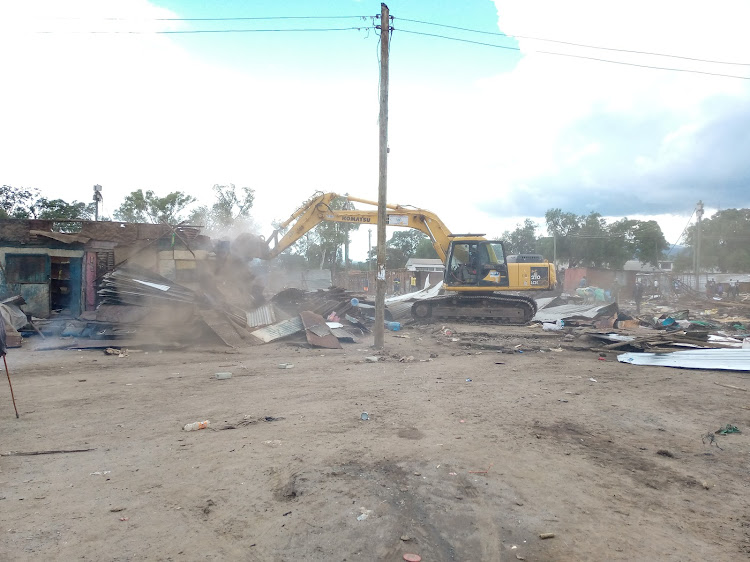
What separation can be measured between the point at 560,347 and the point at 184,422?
874cm

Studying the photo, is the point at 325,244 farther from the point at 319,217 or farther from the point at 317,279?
the point at 319,217

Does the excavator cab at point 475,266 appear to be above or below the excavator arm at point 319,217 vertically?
below

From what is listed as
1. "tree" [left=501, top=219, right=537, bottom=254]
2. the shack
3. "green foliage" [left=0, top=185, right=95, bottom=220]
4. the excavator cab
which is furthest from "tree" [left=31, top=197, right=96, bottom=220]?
"tree" [left=501, top=219, right=537, bottom=254]

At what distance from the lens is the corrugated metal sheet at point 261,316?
12887mm

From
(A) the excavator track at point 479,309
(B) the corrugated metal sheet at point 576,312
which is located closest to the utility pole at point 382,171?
(A) the excavator track at point 479,309

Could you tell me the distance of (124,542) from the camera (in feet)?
9.80

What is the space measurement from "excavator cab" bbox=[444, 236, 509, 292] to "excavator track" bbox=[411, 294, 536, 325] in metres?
0.49

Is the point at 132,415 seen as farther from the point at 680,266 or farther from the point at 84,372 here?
the point at 680,266

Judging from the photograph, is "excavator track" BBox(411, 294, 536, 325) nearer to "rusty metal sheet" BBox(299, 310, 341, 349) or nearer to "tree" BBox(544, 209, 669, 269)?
"rusty metal sheet" BBox(299, 310, 341, 349)

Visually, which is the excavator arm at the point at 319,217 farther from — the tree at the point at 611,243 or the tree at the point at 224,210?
the tree at the point at 611,243

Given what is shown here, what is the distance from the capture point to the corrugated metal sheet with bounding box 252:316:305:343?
11914mm

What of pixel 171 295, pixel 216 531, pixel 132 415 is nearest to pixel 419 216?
pixel 171 295

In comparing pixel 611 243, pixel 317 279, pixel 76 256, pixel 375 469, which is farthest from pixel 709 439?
pixel 611 243

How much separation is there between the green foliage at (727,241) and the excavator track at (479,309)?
4370cm
